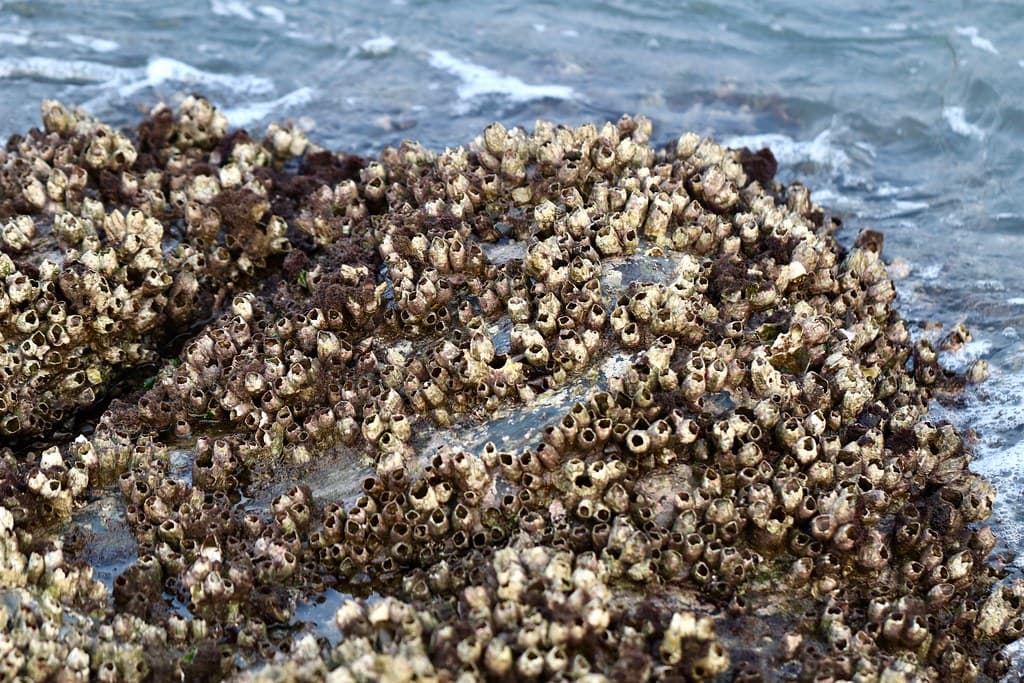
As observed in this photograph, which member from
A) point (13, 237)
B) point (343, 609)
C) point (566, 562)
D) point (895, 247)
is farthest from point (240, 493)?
point (895, 247)

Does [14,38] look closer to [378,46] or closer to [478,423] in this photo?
[378,46]

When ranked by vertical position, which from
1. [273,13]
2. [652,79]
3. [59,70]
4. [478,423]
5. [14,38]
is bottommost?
[478,423]

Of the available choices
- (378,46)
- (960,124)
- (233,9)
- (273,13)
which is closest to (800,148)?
(960,124)

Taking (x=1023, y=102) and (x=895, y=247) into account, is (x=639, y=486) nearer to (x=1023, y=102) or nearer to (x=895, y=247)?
(x=895, y=247)

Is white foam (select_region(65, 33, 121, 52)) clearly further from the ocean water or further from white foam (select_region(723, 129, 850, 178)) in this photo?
white foam (select_region(723, 129, 850, 178))

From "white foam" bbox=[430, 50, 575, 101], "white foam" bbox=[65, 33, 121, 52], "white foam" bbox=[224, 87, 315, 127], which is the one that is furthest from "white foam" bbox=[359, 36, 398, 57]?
"white foam" bbox=[65, 33, 121, 52]

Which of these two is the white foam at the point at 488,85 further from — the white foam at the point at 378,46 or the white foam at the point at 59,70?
the white foam at the point at 59,70
